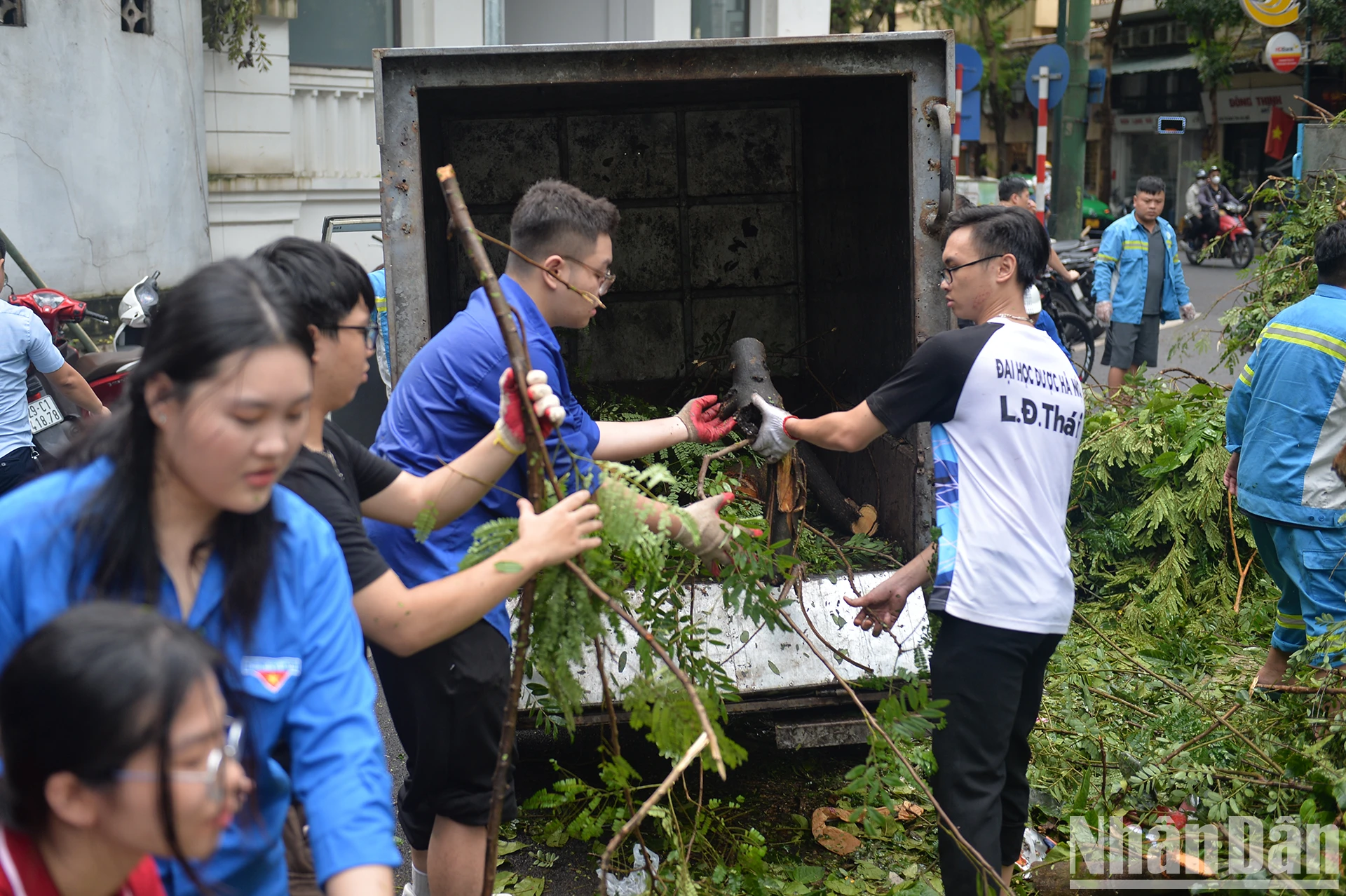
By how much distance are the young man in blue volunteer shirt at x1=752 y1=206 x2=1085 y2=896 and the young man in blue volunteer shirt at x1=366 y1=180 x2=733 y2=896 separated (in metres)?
0.58

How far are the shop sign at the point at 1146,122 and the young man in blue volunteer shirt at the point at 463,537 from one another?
2900 centimetres

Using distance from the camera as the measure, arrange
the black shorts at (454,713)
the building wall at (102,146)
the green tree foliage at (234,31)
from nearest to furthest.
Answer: the black shorts at (454,713) → the building wall at (102,146) → the green tree foliage at (234,31)

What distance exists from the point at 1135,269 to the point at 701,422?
647 centimetres

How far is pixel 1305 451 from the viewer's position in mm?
4156

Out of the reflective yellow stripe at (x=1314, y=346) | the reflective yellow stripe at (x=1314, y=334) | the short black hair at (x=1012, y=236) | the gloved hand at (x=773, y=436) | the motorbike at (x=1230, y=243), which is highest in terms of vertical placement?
the motorbike at (x=1230, y=243)

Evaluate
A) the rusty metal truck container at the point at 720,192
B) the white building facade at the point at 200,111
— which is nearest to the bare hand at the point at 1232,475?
the rusty metal truck container at the point at 720,192

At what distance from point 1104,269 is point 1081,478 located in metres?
3.90

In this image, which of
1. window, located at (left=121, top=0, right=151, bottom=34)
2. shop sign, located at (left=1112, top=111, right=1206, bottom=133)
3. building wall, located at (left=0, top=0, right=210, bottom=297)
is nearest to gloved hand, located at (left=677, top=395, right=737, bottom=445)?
building wall, located at (left=0, top=0, right=210, bottom=297)

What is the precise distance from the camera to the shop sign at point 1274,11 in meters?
17.2

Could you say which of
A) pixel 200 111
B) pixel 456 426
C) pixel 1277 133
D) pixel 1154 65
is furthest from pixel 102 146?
pixel 1154 65

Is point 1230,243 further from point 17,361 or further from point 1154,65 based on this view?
point 17,361

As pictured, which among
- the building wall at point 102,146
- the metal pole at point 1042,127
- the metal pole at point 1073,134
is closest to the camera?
the building wall at point 102,146

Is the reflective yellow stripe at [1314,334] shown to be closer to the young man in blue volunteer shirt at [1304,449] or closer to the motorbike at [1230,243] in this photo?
the young man in blue volunteer shirt at [1304,449]

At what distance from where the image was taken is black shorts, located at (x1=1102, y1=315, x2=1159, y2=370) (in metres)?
9.16
